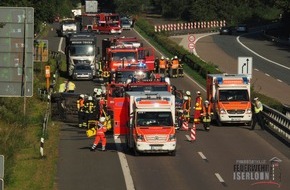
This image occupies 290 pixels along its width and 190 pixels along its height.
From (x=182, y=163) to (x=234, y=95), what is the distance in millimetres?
11321

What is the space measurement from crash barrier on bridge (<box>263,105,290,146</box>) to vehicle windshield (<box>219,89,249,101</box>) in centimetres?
117

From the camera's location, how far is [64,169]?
1232 inches

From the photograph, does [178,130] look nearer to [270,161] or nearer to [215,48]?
[270,161]

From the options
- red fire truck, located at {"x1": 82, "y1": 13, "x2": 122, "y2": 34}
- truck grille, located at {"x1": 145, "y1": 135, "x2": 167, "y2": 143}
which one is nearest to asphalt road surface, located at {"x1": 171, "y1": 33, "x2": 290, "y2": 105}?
red fire truck, located at {"x1": 82, "y1": 13, "x2": 122, "y2": 34}

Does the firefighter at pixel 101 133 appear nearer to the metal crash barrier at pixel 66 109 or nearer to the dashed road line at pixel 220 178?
the dashed road line at pixel 220 178

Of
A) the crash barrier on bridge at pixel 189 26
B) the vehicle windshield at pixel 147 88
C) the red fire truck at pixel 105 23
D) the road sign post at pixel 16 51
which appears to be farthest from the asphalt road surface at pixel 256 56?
the road sign post at pixel 16 51

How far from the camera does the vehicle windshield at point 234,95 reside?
43156mm

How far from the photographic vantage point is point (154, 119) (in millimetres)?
33906

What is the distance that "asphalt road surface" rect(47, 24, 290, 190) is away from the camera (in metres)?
28.5

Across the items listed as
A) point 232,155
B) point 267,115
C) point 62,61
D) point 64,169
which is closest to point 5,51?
point 64,169

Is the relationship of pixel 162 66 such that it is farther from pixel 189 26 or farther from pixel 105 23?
pixel 189 26

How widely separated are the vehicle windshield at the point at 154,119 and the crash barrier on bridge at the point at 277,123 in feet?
20.6

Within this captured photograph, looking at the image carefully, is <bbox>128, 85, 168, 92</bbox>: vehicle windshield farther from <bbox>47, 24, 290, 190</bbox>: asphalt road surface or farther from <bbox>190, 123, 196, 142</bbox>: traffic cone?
<bbox>190, 123, 196, 142</bbox>: traffic cone

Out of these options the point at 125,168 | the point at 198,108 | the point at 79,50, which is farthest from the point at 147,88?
the point at 79,50
